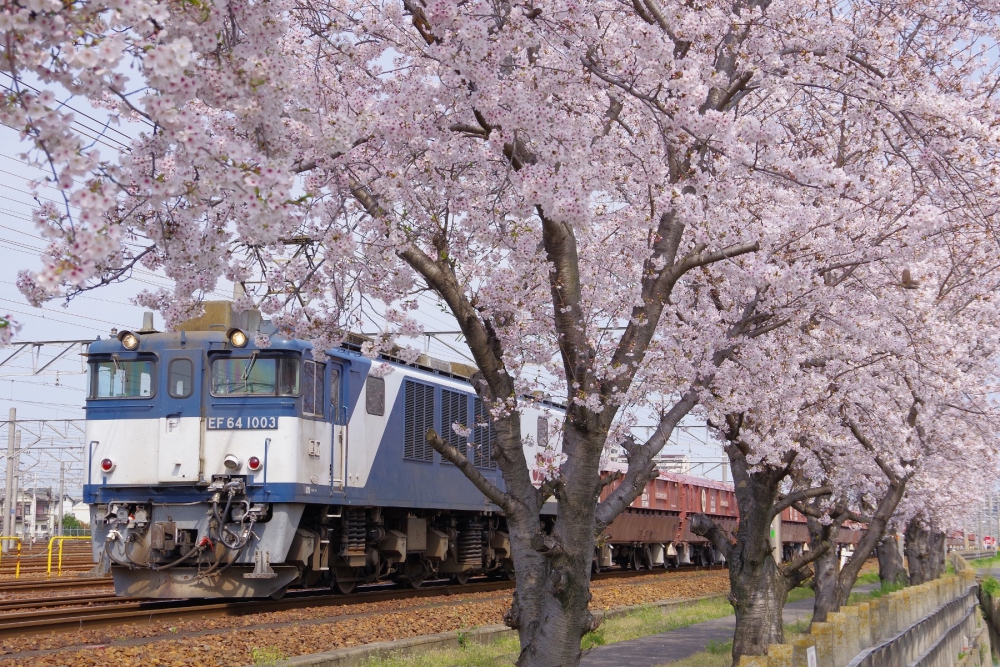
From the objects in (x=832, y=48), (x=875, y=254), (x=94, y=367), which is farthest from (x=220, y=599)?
(x=832, y=48)

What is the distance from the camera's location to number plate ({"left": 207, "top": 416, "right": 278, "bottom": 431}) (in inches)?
586

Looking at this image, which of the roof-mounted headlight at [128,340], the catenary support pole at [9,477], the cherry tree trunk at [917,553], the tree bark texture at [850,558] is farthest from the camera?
the catenary support pole at [9,477]

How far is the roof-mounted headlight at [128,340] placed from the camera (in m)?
15.7

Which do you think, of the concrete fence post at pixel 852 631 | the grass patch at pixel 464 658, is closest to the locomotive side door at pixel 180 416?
the grass patch at pixel 464 658

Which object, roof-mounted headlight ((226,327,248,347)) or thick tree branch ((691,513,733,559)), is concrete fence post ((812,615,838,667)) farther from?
roof-mounted headlight ((226,327,248,347))

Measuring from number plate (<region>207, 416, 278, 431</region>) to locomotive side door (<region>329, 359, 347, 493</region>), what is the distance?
1138 millimetres

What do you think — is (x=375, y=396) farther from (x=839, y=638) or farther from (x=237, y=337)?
(x=839, y=638)

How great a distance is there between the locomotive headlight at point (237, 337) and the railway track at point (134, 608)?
3.48m

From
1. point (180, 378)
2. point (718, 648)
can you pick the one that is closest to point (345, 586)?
point (180, 378)

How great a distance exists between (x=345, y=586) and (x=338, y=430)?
121 inches

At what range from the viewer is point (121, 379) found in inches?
614

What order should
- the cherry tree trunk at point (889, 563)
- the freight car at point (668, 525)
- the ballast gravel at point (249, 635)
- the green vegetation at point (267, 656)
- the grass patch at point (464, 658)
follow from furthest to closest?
1. the cherry tree trunk at point (889, 563)
2. the freight car at point (668, 525)
3. the grass patch at point (464, 658)
4. the ballast gravel at point (249, 635)
5. the green vegetation at point (267, 656)

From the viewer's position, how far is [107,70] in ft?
13.1

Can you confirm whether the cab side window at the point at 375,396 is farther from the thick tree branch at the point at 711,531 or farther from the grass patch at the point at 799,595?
the grass patch at the point at 799,595
